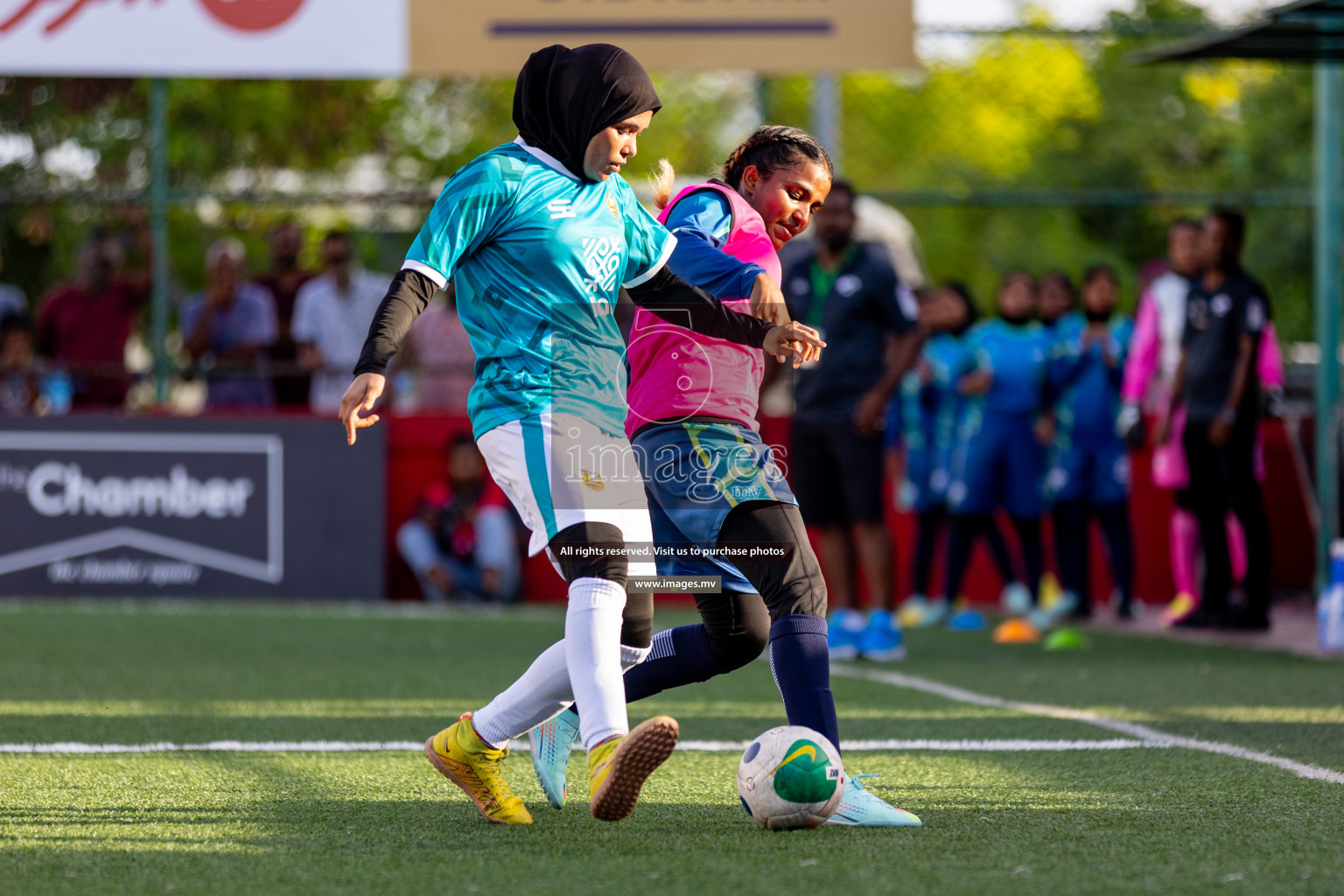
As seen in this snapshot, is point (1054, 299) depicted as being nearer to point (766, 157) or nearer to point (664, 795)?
point (766, 157)

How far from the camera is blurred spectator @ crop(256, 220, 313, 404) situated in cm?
1097

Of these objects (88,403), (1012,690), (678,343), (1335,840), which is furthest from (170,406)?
(1335,840)

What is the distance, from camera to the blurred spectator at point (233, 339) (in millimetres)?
10859

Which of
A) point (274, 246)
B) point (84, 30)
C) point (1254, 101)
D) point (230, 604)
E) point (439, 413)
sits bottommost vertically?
point (230, 604)

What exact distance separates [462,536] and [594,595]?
277 inches

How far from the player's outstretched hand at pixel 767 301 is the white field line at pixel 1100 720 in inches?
75.2

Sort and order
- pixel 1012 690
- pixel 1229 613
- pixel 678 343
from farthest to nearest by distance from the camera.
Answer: pixel 1229 613 → pixel 1012 690 → pixel 678 343

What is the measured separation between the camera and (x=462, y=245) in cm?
364

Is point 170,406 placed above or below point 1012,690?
above

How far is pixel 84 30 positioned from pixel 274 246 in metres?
1.78

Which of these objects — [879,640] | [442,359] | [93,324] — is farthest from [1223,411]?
[93,324]

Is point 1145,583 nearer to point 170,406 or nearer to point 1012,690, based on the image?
point 1012,690

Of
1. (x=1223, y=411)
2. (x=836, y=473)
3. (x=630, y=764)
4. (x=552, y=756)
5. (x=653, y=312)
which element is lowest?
(x=552, y=756)

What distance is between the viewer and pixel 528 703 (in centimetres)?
378
